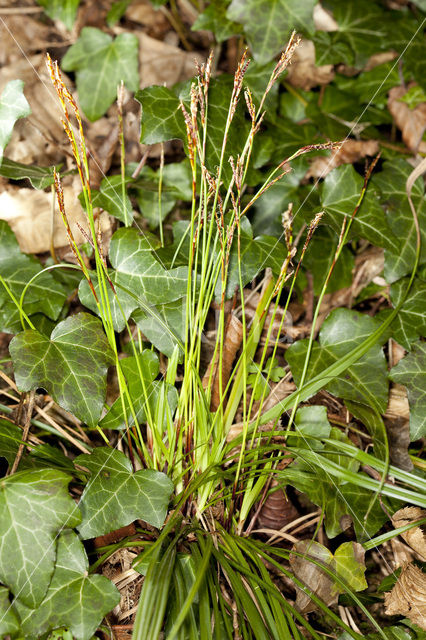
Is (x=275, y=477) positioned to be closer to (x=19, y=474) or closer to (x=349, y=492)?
(x=349, y=492)

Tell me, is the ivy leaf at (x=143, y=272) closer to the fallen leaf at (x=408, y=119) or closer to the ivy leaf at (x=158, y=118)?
the ivy leaf at (x=158, y=118)

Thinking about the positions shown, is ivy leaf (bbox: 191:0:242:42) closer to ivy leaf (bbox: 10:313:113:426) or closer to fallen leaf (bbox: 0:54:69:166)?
fallen leaf (bbox: 0:54:69:166)

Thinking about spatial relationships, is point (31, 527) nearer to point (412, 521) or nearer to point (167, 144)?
point (412, 521)

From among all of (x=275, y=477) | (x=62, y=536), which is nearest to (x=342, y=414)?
(x=275, y=477)

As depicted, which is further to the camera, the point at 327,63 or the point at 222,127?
the point at 327,63

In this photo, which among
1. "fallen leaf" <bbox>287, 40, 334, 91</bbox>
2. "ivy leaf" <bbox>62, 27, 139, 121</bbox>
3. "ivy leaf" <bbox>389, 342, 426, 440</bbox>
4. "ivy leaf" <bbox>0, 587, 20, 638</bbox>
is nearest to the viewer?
"ivy leaf" <bbox>0, 587, 20, 638</bbox>

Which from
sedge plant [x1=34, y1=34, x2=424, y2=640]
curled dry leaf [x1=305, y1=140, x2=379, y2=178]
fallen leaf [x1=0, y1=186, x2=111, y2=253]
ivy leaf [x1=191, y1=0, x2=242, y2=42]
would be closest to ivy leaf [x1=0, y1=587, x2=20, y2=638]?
sedge plant [x1=34, y1=34, x2=424, y2=640]
